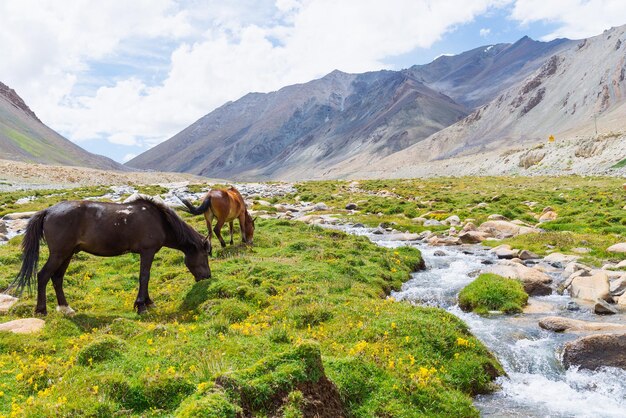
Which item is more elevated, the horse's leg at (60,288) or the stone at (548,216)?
the horse's leg at (60,288)

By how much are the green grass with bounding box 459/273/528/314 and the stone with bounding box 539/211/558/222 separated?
18168 millimetres

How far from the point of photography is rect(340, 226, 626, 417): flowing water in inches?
367

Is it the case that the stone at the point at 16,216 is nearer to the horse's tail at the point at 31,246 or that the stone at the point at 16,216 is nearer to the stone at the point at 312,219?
the stone at the point at 312,219

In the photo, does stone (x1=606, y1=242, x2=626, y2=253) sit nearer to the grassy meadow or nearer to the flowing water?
the flowing water

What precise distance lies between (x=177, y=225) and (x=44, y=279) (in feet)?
12.8

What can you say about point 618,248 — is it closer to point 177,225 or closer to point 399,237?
point 399,237

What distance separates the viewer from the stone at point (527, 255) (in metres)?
22.3

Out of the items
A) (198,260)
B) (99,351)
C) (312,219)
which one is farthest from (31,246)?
(312,219)

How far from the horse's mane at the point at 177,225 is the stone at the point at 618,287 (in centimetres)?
1401

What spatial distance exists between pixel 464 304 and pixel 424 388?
7.32m

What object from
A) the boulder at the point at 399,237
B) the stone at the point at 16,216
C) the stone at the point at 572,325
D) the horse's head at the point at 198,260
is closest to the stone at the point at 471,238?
the boulder at the point at 399,237

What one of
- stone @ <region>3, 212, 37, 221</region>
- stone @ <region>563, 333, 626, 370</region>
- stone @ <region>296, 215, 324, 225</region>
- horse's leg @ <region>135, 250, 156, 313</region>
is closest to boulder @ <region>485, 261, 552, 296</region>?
stone @ <region>563, 333, 626, 370</region>

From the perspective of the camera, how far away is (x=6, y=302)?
13867 millimetres

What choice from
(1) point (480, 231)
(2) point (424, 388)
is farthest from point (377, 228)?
(2) point (424, 388)
